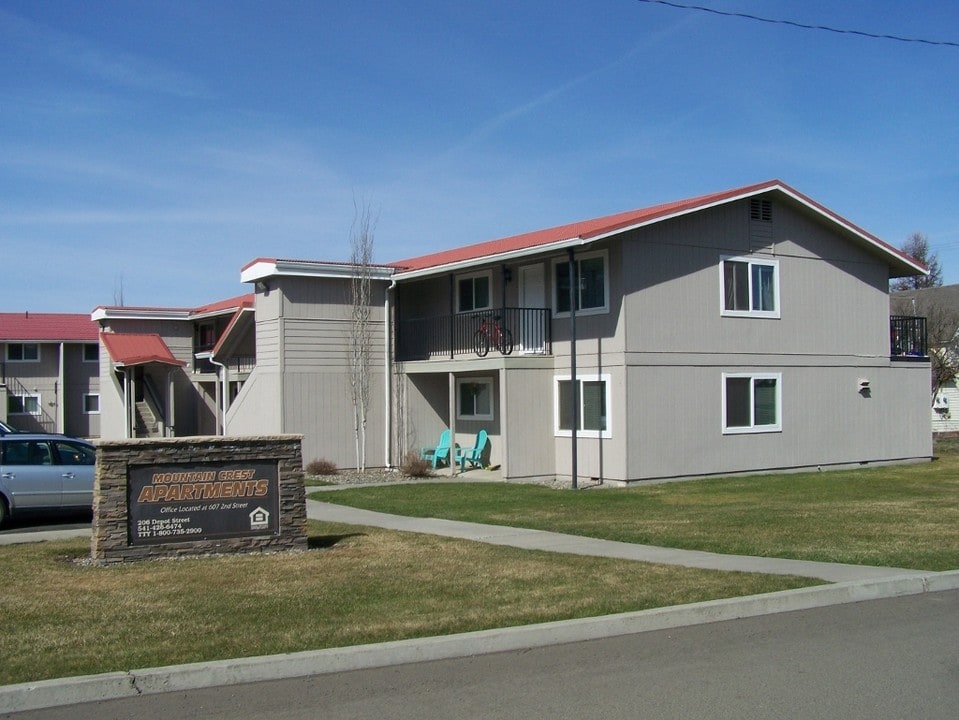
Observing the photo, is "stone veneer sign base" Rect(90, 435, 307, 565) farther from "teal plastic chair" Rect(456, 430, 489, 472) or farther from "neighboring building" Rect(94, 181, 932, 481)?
"teal plastic chair" Rect(456, 430, 489, 472)

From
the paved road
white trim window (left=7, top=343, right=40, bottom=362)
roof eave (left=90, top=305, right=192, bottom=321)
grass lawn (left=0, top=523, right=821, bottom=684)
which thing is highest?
roof eave (left=90, top=305, right=192, bottom=321)

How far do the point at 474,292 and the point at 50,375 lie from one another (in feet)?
94.0

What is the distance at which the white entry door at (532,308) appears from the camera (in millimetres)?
23344

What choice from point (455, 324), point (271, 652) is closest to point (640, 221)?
point (455, 324)

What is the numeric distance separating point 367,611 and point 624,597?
241cm

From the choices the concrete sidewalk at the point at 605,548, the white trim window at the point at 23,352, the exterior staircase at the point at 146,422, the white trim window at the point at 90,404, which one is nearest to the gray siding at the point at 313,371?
the concrete sidewalk at the point at 605,548

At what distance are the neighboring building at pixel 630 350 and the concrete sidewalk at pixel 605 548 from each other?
6.10 m

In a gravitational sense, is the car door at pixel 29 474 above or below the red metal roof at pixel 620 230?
below

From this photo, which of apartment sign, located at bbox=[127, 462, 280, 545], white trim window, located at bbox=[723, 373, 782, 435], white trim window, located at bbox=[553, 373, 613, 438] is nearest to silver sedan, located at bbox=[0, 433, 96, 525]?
apartment sign, located at bbox=[127, 462, 280, 545]

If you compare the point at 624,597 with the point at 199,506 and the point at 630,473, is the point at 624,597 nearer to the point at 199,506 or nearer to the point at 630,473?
the point at 199,506

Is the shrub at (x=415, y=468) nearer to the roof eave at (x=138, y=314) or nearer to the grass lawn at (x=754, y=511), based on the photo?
the grass lawn at (x=754, y=511)

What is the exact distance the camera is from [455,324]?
25.9 meters

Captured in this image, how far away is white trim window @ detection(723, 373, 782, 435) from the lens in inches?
910

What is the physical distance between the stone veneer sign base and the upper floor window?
541 inches
